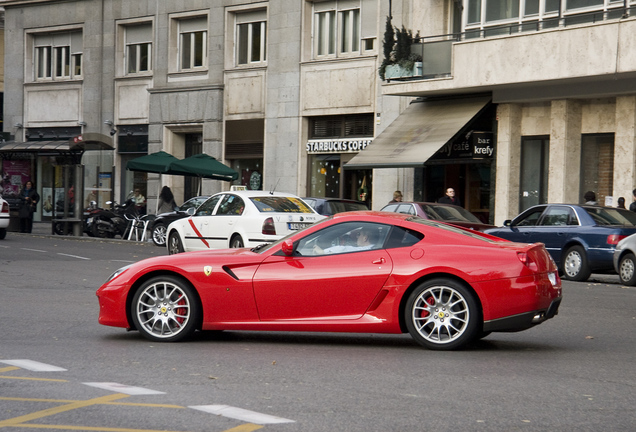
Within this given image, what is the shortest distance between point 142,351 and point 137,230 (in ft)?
70.0

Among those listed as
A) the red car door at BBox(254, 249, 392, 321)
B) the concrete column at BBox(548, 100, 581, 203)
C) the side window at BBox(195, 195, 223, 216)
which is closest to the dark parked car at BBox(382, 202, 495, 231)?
the side window at BBox(195, 195, 223, 216)

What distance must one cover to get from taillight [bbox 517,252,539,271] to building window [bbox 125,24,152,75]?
30858 millimetres

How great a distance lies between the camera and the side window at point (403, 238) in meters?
9.30

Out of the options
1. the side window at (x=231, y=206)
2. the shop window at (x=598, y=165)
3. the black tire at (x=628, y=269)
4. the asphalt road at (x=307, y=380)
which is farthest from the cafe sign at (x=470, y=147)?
the asphalt road at (x=307, y=380)

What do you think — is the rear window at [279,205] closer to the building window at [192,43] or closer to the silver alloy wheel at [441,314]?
the silver alloy wheel at [441,314]

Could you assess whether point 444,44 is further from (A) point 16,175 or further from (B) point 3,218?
(A) point 16,175

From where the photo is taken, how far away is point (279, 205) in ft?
67.5

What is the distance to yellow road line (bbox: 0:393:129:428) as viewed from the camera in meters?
5.86

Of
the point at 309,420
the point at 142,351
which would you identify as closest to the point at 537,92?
the point at 142,351

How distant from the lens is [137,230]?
29891mm

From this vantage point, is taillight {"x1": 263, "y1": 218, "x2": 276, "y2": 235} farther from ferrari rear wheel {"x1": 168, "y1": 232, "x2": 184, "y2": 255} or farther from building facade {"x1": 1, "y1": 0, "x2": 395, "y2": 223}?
building facade {"x1": 1, "y1": 0, "x2": 395, "y2": 223}

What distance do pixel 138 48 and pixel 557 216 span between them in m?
22.8

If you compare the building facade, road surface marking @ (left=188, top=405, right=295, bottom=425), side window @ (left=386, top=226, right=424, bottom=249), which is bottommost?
road surface marking @ (left=188, top=405, right=295, bottom=425)

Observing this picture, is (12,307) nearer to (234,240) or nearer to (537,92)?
(234,240)
